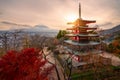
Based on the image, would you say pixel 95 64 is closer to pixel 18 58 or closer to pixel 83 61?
pixel 83 61

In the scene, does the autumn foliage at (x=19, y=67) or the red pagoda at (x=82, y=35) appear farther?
the red pagoda at (x=82, y=35)

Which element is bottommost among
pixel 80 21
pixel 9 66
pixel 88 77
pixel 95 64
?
pixel 88 77

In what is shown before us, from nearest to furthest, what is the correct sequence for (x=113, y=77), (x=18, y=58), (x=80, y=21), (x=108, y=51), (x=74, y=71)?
(x=18, y=58), (x=113, y=77), (x=74, y=71), (x=80, y=21), (x=108, y=51)

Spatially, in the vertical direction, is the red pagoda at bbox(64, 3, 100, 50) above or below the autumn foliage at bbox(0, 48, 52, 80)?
above

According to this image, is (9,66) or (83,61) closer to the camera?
(9,66)

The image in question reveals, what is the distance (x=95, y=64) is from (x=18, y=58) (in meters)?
11.0

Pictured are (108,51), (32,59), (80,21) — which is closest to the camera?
(32,59)

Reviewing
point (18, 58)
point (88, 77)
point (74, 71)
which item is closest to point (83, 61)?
point (74, 71)

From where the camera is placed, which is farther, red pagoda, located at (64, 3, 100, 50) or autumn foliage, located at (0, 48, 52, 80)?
red pagoda, located at (64, 3, 100, 50)

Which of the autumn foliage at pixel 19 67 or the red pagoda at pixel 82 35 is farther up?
the red pagoda at pixel 82 35

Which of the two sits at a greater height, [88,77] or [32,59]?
[32,59]

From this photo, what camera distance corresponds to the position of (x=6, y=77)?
449 inches

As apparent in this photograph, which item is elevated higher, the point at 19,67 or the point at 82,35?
the point at 82,35

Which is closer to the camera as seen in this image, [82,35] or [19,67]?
[19,67]
